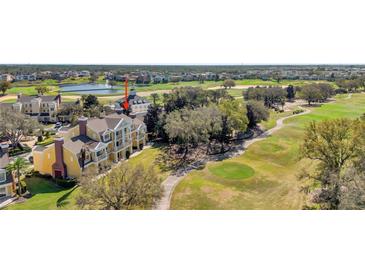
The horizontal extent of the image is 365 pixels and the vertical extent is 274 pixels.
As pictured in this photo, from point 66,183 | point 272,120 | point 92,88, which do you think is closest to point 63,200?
point 66,183

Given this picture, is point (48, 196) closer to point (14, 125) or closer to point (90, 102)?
point (14, 125)

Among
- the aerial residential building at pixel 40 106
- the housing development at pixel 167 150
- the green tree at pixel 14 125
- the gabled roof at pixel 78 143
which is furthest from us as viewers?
the aerial residential building at pixel 40 106

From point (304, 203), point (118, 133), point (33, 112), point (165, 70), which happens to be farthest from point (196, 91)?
point (165, 70)

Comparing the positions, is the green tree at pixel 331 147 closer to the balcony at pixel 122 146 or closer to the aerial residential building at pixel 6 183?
the balcony at pixel 122 146

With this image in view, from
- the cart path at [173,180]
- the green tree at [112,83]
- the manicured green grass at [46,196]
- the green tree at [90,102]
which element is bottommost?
the manicured green grass at [46,196]

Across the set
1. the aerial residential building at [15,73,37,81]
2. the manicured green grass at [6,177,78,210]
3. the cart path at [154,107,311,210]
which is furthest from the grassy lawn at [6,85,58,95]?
the cart path at [154,107,311,210]

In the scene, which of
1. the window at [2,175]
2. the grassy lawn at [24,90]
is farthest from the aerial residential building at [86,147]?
the grassy lawn at [24,90]
